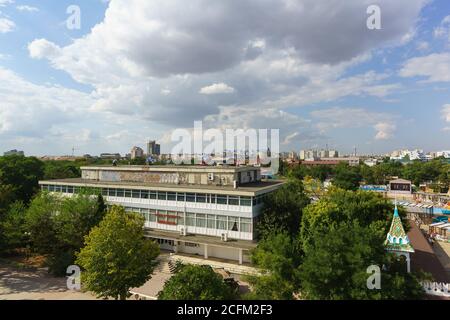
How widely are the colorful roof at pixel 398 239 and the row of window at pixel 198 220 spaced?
1218 centimetres

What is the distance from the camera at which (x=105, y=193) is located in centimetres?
3638

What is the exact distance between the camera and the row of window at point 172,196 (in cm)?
2905

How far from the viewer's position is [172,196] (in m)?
32.5

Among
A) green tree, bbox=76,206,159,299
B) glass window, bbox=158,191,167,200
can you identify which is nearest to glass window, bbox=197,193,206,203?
glass window, bbox=158,191,167,200

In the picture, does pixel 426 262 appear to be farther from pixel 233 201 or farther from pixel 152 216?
pixel 152 216

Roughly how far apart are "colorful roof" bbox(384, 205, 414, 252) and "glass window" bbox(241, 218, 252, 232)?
1193 centimetres

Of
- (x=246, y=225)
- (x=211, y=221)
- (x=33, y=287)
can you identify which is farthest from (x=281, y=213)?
(x=33, y=287)

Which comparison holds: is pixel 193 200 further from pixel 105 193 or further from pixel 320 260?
pixel 320 260

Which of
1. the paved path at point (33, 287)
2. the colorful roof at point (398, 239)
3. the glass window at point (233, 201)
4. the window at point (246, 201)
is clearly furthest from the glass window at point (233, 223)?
the paved path at point (33, 287)

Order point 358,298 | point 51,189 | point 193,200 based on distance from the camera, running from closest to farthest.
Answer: point 358,298 → point 193,200 → point 51,189

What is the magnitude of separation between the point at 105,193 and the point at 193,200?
12899 mm

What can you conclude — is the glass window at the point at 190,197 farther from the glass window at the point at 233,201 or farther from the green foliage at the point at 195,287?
the green foliage at the point at 195,287

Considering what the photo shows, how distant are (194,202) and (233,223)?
503cm
